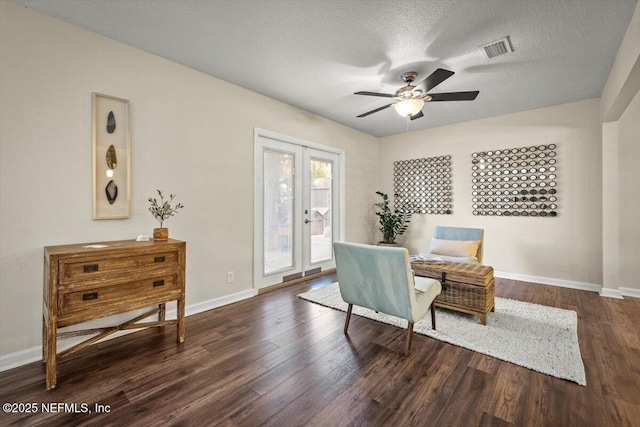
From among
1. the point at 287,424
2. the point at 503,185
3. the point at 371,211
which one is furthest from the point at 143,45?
the point at 503,185

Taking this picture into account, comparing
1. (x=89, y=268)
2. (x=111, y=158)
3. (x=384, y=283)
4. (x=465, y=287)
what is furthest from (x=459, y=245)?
(x=111, y=158)

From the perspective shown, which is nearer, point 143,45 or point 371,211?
point 143,45

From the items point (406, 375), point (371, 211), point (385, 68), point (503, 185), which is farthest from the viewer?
point (371, 211)

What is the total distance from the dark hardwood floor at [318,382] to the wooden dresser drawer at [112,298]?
1.35 ft

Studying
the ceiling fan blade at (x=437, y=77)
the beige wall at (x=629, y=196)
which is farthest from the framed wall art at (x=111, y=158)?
the beige wall at (x=629, y=196)

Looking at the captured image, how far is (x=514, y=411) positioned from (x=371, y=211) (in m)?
4.44

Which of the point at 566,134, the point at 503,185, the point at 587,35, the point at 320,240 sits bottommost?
the point at 320,240

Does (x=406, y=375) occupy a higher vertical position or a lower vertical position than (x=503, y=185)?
lower

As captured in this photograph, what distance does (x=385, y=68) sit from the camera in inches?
118

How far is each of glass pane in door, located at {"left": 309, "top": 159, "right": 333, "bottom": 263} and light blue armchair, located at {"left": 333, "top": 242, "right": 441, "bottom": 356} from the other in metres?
2.16

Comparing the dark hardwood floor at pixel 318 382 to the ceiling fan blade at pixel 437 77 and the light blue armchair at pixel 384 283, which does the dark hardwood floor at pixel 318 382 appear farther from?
the ceiling fan blade at pixel 437 77

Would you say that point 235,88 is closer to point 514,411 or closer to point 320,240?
point 320,240

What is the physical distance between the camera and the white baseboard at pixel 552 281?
3902 millimetres

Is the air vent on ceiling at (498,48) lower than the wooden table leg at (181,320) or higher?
higher
